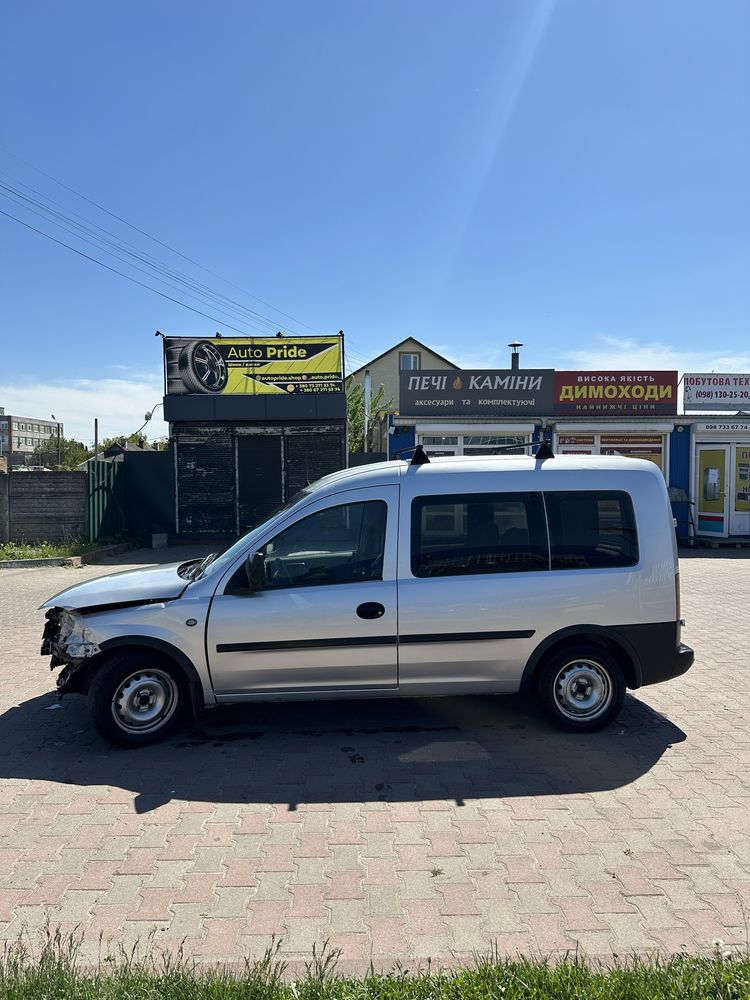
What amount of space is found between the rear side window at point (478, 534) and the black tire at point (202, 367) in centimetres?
1293

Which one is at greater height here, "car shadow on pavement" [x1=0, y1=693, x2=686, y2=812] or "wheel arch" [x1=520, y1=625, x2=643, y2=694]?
"wheel arch" [x1=520, y1=625, x2=643, y2=694]

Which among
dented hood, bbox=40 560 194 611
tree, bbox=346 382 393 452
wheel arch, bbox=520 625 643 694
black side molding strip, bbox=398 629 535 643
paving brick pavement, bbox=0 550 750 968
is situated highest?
tree, bbox=346 382 393 452

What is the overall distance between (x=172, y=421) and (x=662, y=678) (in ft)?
46.3

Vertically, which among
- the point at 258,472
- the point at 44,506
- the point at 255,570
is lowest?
the point at 255,570

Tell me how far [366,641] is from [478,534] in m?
1.13

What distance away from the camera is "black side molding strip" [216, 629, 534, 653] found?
15.3 feet

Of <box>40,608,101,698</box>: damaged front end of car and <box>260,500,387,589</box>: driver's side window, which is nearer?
<box>40,608,101,698</box>: damaged front end of car

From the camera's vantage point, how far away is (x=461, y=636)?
15.7 ft

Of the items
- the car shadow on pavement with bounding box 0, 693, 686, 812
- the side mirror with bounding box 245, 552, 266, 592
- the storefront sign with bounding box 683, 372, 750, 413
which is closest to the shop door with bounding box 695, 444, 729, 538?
the storefront sign with bounding box 683, 372, 750, 413

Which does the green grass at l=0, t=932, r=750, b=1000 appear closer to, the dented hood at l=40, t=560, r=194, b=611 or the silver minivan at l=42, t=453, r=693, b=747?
the silver minivan at l=42, t=453, r=693, b=747

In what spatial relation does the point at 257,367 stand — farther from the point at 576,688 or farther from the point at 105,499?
the point at 576,688

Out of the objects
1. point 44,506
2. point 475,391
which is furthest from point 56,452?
point 475,391

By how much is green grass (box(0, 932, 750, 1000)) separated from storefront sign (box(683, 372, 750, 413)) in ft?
54.9

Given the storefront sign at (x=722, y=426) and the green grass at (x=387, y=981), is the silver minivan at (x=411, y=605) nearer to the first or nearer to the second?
the green grass at (x=387, y=981)
